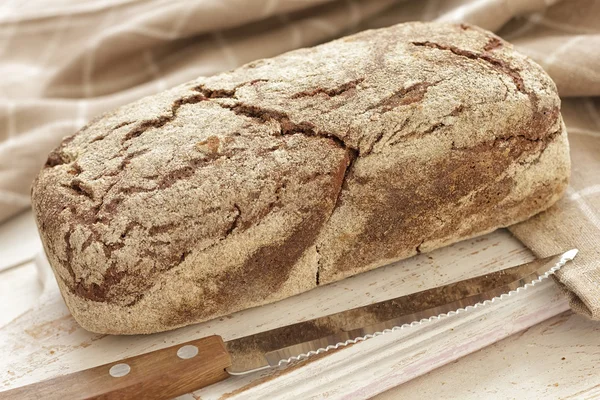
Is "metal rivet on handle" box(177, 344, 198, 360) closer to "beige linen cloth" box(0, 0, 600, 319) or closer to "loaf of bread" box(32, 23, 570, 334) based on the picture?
"loaf of bread" box(32, 23, 570, 334)

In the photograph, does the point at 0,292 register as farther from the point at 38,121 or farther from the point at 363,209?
the point at 363,209

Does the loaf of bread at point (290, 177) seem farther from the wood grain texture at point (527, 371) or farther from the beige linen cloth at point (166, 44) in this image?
the beige linen cloth at point (166, 44)

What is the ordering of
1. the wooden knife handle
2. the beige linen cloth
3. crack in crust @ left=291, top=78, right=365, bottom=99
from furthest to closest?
the beige linen cloth → crack in crust @ left=291, top=78, right=365, bottom=99 → the wooden knife handle

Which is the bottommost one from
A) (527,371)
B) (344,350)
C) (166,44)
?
(527,371)

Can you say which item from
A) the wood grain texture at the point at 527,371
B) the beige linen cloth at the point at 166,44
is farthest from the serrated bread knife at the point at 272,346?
the beige linen cloth at the point at 166,44

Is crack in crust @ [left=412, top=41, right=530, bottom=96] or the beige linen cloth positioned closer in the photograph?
crack in crust @ [left=412, top=41, right=530, bottom=96]

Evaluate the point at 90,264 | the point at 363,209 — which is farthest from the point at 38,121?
the point at 363,209

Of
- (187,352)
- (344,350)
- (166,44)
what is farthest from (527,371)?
(166,44)

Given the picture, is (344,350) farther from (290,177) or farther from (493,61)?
(493,61)

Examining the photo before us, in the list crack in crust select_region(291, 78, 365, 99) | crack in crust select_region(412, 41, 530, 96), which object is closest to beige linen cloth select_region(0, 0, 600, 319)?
crack in crust select_region(412, 41, 530, 96)
